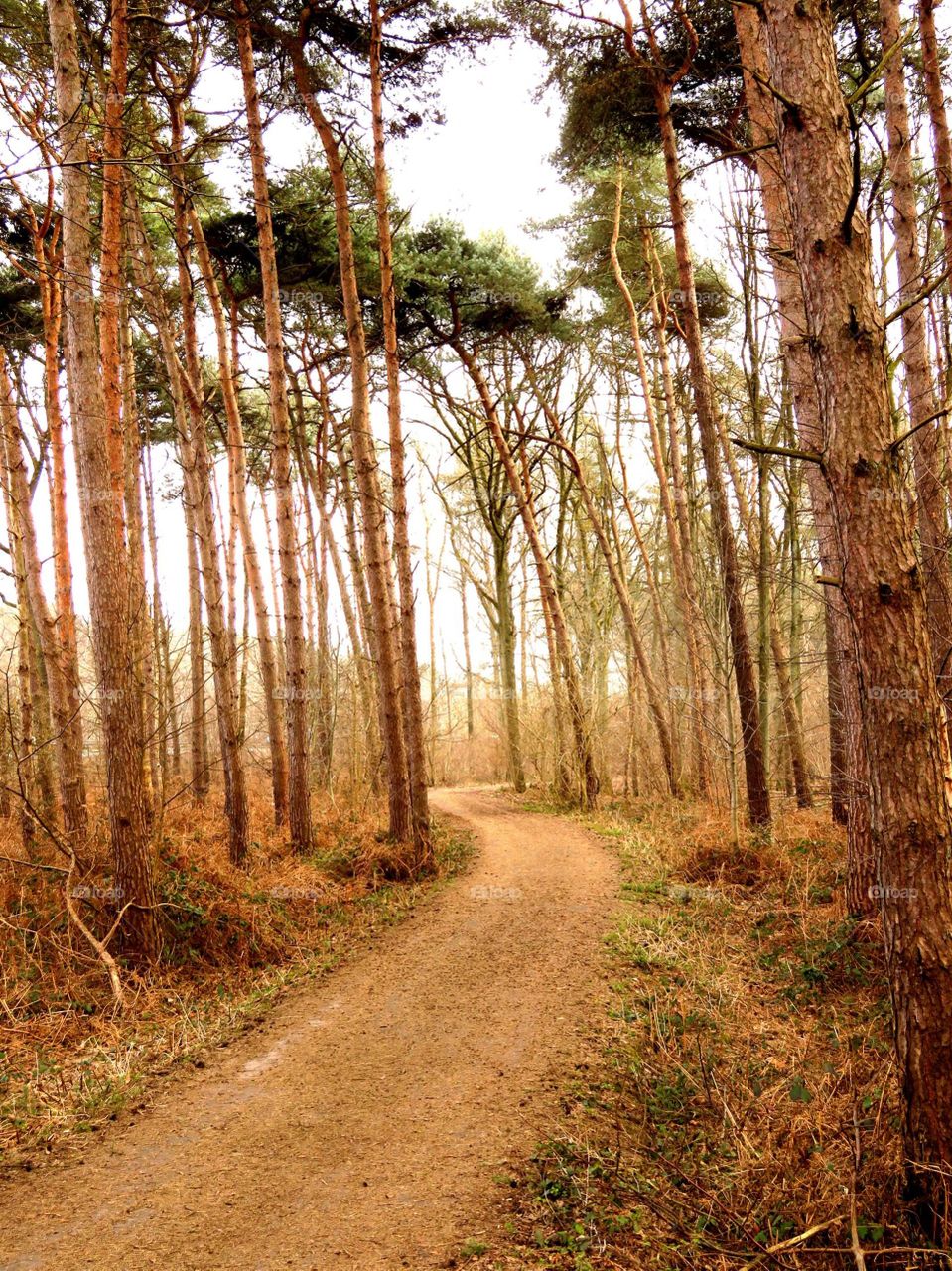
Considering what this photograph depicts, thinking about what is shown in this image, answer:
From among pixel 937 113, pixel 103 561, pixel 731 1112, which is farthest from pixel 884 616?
pixel 937 113

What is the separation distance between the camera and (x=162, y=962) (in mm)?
6238

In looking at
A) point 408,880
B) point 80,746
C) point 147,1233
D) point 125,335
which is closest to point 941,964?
point 147,1233

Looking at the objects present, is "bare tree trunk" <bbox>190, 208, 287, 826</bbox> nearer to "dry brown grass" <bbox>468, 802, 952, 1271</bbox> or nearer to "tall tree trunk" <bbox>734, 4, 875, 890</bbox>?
"dry brown grass" <bbox>468, 802, 952, 1271</bbox>

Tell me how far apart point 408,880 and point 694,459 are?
12.9m

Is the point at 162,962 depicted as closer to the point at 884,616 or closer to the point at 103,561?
the point at 103,561

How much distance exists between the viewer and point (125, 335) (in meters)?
11.5

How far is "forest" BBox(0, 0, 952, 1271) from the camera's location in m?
3.26

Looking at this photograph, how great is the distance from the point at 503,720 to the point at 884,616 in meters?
16.0

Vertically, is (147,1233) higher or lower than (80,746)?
lower

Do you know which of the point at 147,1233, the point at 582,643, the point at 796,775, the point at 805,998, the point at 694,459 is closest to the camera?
the point at 147,1233

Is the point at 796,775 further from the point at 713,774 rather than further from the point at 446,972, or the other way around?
the point at 446,972

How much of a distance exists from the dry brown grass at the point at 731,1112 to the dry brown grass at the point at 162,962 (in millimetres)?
2613

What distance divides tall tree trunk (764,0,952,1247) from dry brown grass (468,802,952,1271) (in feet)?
1.67

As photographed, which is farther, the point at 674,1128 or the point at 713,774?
the point at 713,774
